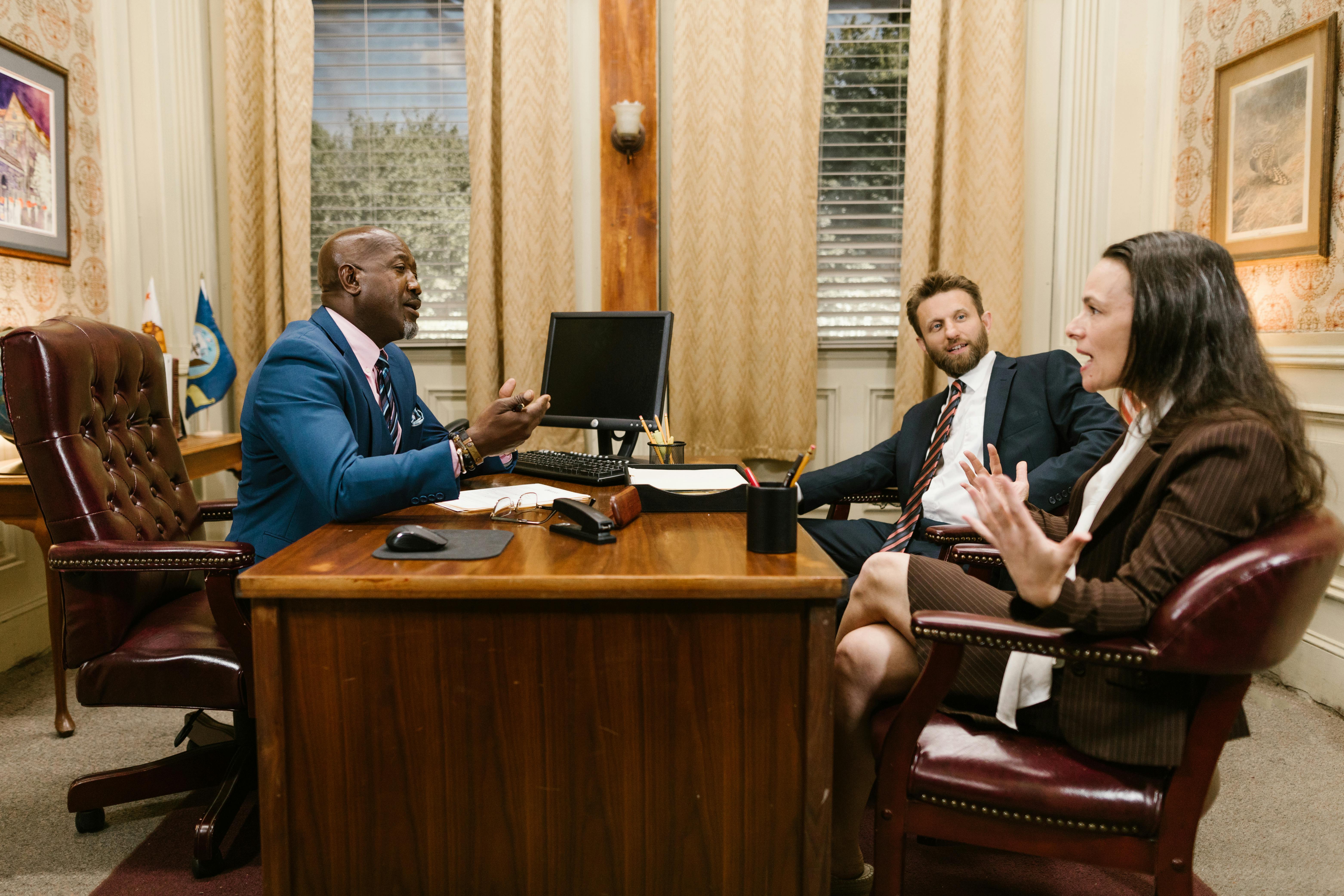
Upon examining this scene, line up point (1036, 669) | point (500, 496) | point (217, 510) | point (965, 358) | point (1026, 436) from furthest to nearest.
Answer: point (965, 358)
point (1026, 436)
point (217, 510)
point (500, 496)
point (1036, 669)

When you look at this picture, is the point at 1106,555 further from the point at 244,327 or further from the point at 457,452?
the point at 244,327

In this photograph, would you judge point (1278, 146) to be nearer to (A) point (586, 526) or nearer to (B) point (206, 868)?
(A) point (586, 526)

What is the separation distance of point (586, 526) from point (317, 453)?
1.80 feet

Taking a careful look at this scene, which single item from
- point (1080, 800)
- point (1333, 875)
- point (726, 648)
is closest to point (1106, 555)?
point (1080, 800)

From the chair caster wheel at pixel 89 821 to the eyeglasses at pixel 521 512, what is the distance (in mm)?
1139

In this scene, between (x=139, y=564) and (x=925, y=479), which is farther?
(x=925, y=479)

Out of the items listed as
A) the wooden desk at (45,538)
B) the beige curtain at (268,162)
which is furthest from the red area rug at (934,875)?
the beige curtain at (268,162)

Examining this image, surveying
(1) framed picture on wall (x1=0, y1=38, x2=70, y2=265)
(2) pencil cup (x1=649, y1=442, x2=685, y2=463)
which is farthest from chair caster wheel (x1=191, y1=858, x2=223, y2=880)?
(1) framed picture on wall (x1=0, y1=38, x2=70, y2=265)

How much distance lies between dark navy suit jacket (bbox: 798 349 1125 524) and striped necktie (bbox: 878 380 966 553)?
0.04 metres

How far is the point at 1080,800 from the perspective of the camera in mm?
1160

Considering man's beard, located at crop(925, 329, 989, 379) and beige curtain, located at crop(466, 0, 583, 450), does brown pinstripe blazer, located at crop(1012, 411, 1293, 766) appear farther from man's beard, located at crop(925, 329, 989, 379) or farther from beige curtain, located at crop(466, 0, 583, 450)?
beige curtain, located at crop(466, 0, 583, 450)

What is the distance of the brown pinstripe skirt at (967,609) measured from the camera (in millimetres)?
1338

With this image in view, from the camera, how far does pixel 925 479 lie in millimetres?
2361

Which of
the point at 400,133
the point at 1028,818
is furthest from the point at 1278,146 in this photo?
the point at 400,133
